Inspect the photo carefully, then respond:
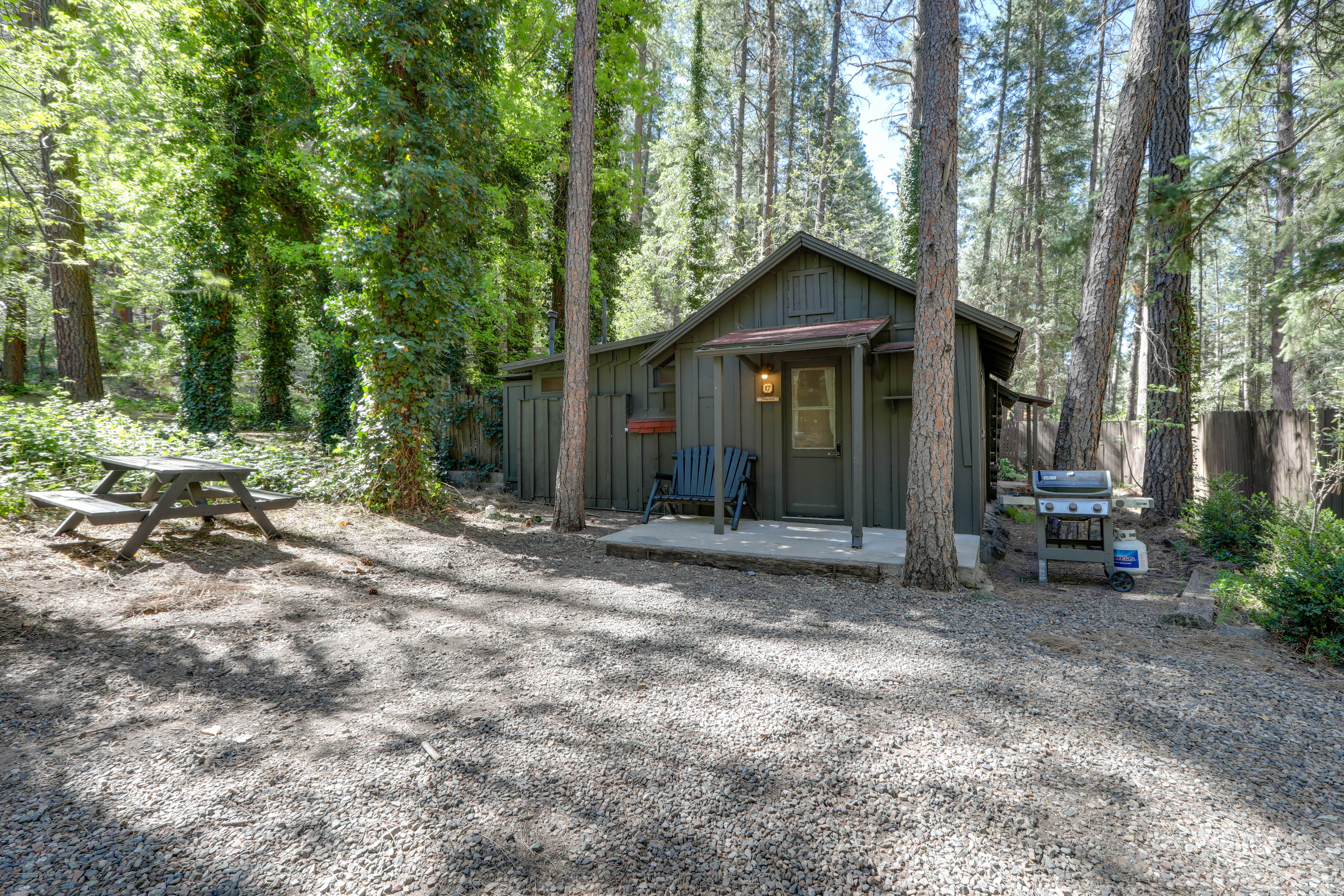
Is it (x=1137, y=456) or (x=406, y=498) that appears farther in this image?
(x=1137, y=456)

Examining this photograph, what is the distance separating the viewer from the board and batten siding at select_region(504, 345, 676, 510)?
8.74m

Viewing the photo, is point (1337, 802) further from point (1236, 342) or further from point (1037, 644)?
point (1236, 342)

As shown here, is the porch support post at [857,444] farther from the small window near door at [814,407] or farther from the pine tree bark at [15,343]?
the pine tree bark at [15,343]

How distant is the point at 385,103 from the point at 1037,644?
311 inches

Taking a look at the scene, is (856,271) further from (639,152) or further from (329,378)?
(639,152)

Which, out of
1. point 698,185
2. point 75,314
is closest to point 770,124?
point 698,185

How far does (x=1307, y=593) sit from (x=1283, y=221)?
34.1 feet

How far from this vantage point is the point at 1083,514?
498 centimetres

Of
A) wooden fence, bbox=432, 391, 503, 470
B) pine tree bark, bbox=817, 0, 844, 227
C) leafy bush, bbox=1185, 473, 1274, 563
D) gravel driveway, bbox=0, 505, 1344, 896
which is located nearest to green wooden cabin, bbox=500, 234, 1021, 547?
leafy bush, bbox=1185, 473, 1274, 563

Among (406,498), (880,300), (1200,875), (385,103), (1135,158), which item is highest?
(385,103)

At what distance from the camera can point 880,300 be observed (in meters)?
6.67

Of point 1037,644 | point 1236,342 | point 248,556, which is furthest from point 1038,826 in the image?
point 1236,342

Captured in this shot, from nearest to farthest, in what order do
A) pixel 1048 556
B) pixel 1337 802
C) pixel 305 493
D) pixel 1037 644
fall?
pixel 1337 802, pixel 1037 644, pixel 1048 556, pixel 305 493

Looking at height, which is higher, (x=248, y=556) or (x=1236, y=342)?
(x=1236, y=342)
